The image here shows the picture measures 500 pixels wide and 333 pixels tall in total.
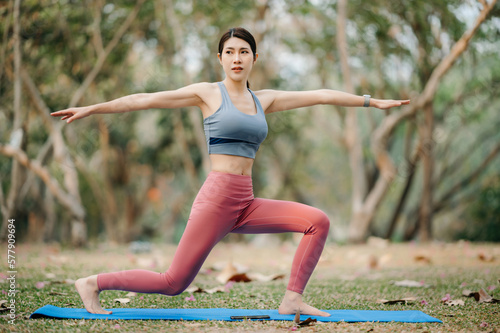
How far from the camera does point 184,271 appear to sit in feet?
9.86

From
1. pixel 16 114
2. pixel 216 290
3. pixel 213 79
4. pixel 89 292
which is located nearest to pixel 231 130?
pixel 89 292

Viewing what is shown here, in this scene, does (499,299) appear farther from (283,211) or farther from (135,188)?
(135,188)

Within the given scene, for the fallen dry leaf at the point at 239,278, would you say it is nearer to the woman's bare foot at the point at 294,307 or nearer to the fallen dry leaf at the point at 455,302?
the woman's bare foot at the point at 294,307

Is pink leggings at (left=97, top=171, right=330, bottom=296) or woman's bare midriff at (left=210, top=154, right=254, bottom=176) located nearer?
pink leggings at (left=97, top=171, right=330, bottom=296)

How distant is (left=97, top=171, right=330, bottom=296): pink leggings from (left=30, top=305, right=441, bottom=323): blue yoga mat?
149 mm

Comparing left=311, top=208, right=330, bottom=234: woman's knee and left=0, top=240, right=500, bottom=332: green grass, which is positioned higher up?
left=311, top=208, right=330, bottom=234: woman's knee

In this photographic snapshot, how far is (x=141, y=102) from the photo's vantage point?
10.2 ft

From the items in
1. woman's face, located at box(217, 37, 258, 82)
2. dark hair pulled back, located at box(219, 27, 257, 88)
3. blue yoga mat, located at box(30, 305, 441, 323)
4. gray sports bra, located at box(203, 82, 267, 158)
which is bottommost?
blue yoga mat, located at box(30, 305, 441, 323)

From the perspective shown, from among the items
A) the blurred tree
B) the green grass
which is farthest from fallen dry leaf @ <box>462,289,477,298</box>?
the blurred tree

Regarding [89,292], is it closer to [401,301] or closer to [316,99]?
[316,99]

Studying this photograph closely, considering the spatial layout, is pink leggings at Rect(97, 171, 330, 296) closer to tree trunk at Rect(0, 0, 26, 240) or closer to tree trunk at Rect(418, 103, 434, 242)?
tree trunk at Rect(0, 0, 26, 240)

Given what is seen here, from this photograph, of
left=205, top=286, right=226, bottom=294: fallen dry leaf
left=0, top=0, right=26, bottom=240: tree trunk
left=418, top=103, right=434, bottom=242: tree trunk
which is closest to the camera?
left=205, top=286, right=226, bottom=294: fallen dry leaf

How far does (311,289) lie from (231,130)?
5.77 ft

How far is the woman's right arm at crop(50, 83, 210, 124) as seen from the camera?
9.96ft
